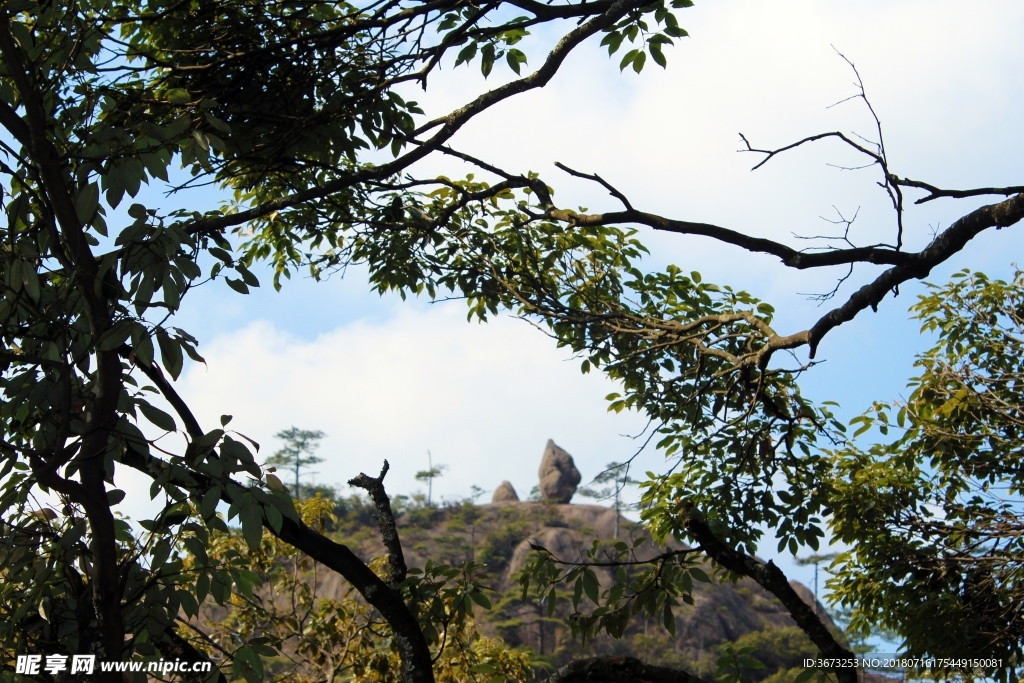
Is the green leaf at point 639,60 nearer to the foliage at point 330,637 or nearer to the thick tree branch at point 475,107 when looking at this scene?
the thick tree branch at point 475,107

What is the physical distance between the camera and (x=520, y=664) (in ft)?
20.6

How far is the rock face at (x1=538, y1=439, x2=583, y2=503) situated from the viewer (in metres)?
56.0

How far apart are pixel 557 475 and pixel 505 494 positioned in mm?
3724

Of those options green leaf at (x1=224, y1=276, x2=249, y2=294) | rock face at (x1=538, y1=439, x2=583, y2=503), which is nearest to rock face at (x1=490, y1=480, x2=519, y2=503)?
rock face at (x1=538, y1=439, x2=583, y2=503)

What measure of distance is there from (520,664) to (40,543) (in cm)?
444

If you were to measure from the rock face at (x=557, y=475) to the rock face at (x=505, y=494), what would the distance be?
2.02 meters

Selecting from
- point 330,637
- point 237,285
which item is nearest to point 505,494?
point 330,637

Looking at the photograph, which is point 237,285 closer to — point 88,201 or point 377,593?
point 88,201

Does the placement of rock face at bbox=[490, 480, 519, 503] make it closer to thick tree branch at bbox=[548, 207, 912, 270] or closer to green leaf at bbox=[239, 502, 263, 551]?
thick tree branch at bbox=[548, 207, 912, 270]

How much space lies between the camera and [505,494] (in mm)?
57062

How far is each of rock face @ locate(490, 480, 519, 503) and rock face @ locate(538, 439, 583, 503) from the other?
6.62 feet

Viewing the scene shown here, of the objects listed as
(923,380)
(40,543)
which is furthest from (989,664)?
(40,543)

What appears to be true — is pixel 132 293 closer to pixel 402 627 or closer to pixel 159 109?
pixel 402 627

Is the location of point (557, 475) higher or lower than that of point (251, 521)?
higher
